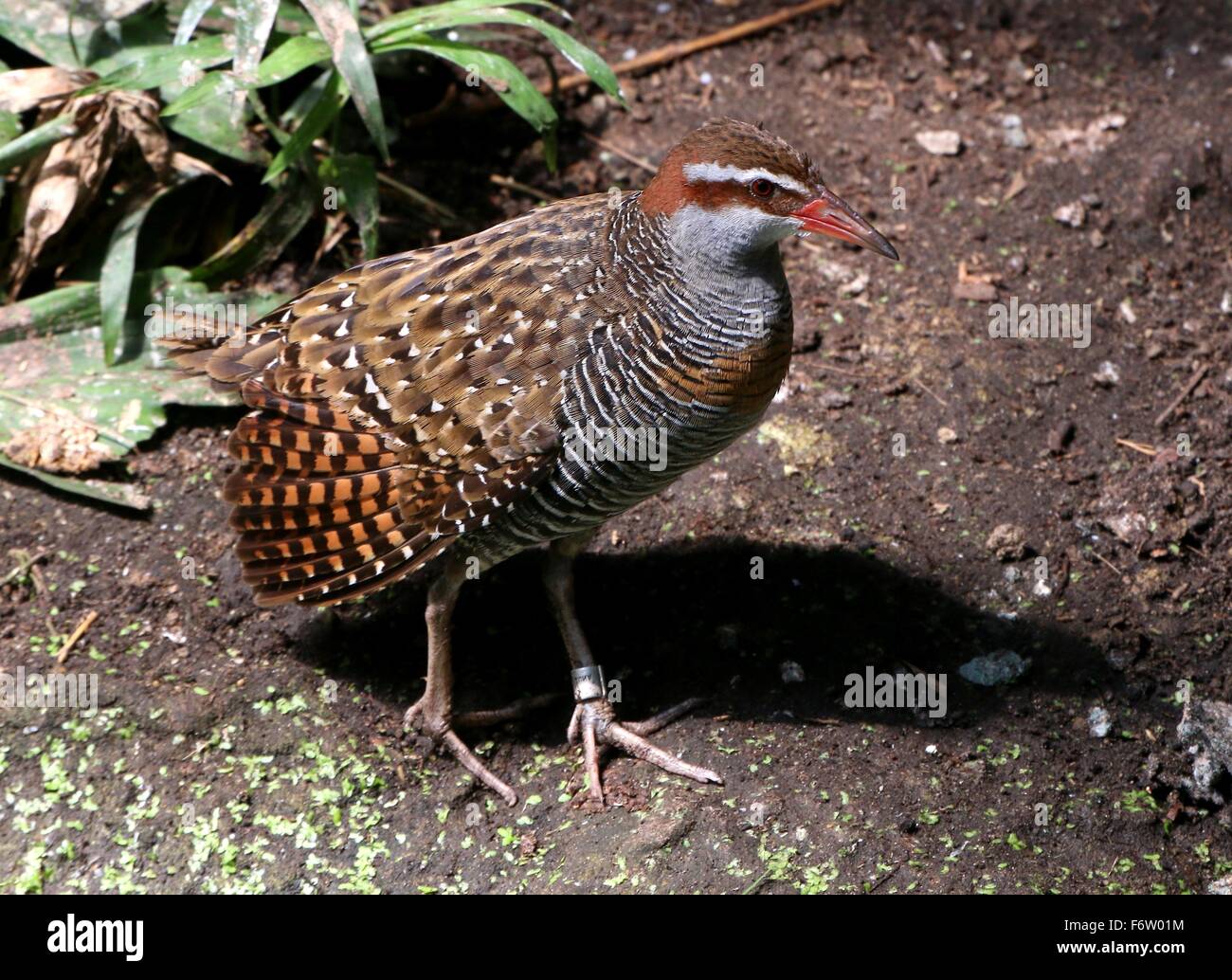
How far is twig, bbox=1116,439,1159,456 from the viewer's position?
496cm

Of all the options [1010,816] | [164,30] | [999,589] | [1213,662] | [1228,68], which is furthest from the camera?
[1228,68]

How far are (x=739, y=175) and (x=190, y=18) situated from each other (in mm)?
2383

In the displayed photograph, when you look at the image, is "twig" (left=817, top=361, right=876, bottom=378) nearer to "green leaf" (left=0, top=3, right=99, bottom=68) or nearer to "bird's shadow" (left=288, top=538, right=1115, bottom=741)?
"bird's shadow" (left=288, top=538, right=1115, bottom=741)

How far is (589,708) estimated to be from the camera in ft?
14.1

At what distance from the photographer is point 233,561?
458cm

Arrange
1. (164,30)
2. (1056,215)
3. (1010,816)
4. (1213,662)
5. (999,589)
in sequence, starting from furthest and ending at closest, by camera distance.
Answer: (1056,215), (164,30), (999,589), (1213,662), (1010,816)

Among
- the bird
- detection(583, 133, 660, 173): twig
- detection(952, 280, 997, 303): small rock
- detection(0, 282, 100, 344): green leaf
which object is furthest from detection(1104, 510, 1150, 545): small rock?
detection(0, 282, 100, 344): green leaf

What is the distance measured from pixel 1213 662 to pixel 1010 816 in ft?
3.21

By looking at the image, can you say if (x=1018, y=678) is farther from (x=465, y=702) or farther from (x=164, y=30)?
(x=164, y=30)

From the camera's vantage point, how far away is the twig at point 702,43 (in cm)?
632

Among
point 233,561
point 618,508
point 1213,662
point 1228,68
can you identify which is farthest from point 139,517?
point 1228,68

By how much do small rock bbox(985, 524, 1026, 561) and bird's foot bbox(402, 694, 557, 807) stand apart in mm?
1893

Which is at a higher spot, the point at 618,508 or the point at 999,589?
the point at 618,508

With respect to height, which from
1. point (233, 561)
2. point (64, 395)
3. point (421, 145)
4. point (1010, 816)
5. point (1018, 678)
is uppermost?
point (421, 145)
